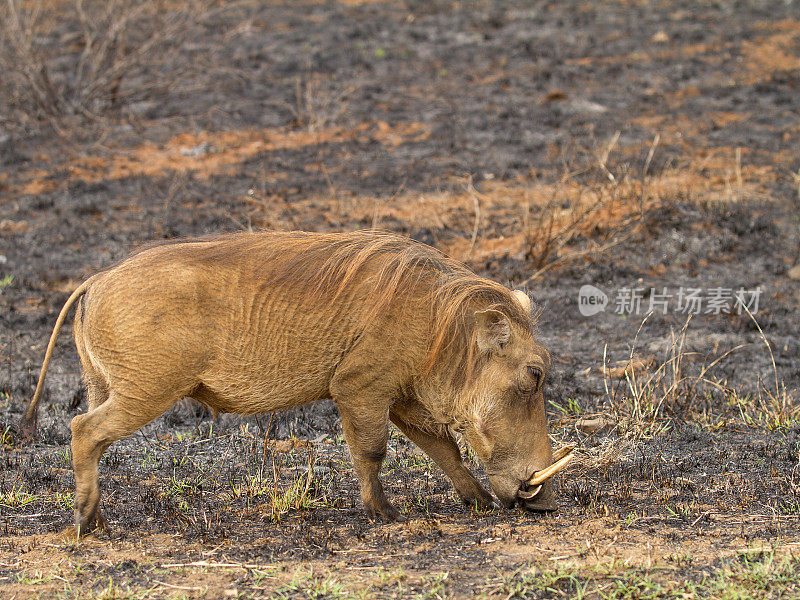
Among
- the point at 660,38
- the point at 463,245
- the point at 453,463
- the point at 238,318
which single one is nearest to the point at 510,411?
the point at 453,463

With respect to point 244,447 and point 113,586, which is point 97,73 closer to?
point 244,447

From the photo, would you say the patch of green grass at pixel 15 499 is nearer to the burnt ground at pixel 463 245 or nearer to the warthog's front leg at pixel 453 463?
the burnt ground at pixel 463 245

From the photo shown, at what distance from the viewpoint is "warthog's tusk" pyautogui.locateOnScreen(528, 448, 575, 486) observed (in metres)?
3.37

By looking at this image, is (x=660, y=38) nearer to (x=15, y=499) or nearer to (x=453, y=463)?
(x=453, y=463)

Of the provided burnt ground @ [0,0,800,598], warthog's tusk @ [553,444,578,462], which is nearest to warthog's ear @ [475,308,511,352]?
warthog's tusk @ [553,444,578,462]

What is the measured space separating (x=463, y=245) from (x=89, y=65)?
6.93 metres

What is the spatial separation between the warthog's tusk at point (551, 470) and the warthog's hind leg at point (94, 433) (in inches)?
54.9

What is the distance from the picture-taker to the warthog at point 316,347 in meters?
3.48

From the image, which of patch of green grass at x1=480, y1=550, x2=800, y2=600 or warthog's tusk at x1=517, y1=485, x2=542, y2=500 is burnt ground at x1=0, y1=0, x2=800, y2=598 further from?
warthog's tusk at x1=517, y1=485, x2=542, y2=500

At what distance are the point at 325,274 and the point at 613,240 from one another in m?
4.50

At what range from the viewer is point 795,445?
181 inches

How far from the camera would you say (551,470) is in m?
3.41

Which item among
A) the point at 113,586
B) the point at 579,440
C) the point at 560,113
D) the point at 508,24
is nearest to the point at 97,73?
the point at 560,113

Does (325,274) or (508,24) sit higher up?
(325,274)
